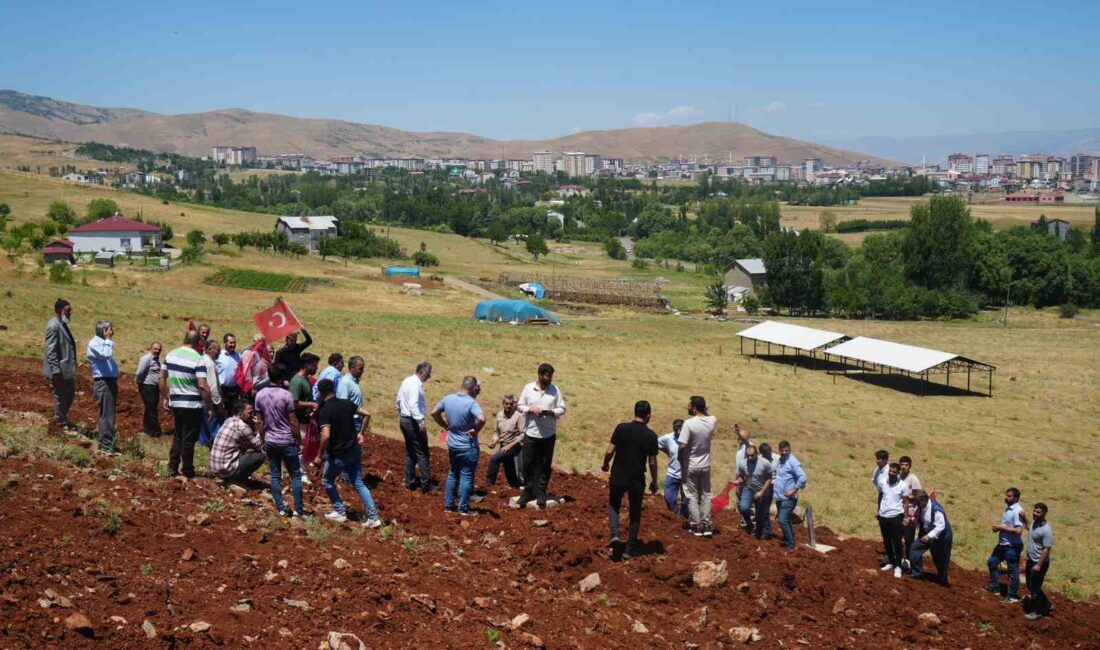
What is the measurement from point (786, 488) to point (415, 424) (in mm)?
5085

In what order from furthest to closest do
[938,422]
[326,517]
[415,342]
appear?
[415,342] < [938,422] < [326,517]

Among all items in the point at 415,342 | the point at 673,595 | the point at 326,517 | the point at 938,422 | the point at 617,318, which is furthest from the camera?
the point at 617,318

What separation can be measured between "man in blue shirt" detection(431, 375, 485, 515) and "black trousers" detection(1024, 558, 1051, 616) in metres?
7.03

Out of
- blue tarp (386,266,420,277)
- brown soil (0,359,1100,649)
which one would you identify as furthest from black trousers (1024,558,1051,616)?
blue tarp (386,266,420,277)

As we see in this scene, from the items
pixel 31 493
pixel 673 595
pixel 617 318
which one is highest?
pixel 31 493

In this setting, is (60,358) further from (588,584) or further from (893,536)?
(893,536)

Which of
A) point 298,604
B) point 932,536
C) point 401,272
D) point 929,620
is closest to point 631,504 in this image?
point 929,620

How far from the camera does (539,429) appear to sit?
41.7 ft

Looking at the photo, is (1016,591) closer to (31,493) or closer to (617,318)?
(31,493)

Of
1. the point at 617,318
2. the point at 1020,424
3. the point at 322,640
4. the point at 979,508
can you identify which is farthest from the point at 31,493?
the point at 617,318

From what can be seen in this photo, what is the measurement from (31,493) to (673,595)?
261 inches

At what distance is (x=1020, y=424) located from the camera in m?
36.2

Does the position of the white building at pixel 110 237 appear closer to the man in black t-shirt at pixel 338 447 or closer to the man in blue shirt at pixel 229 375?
the man in blue shirt at pixel 229 375

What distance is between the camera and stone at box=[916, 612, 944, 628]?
11219mm
